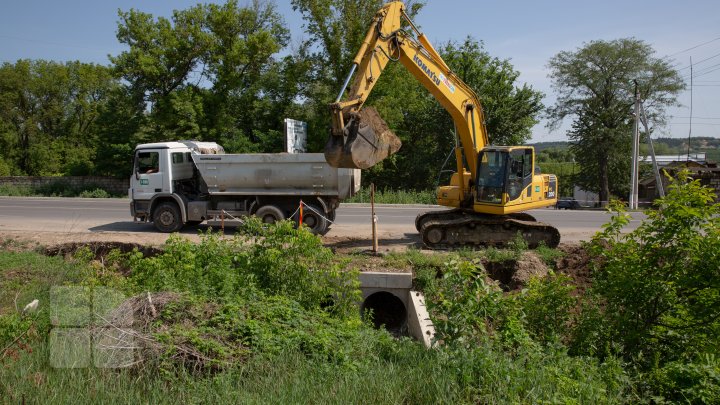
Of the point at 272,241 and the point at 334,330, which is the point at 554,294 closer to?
the point at 334,330

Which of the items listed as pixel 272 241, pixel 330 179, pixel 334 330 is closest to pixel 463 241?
pixel 330 179

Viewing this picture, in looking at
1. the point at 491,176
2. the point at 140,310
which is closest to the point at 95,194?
the point at 491,176

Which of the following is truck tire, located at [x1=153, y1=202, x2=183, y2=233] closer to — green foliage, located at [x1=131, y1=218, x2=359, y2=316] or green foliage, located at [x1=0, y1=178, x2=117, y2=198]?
green foliage, located at [x1=131, y1=218, x2=359, y2=316]

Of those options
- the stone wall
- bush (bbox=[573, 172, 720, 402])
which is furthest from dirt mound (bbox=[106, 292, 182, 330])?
the stone wall

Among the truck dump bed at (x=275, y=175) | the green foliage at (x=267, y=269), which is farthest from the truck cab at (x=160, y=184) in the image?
the green foliage at (x=267, y=269)

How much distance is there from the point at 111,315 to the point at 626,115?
127 ft

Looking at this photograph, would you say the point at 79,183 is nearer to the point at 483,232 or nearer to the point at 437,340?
the point at 483,232

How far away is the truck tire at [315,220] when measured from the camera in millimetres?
14359

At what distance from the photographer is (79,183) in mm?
32219

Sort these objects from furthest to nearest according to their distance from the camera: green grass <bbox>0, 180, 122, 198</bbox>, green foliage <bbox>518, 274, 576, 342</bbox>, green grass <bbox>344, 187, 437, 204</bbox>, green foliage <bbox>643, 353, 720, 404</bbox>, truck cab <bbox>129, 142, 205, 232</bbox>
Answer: green grass <bbox>0, 180, 122, 198</bbox>, green grass <bbox>344, 187, 437, 204</bbox>, truck cab <bbox>129, 142, 205, 232</bbox>, green foliage <bbox>518, 274, 576, 342</bbox>, green foliage <bbox>643, 353, 720, 404</bbox>

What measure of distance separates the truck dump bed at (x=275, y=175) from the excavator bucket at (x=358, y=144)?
3.82 metres

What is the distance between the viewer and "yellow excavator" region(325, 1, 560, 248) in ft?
36.4

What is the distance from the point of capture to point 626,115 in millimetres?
37375

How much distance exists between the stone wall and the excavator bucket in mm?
25042
